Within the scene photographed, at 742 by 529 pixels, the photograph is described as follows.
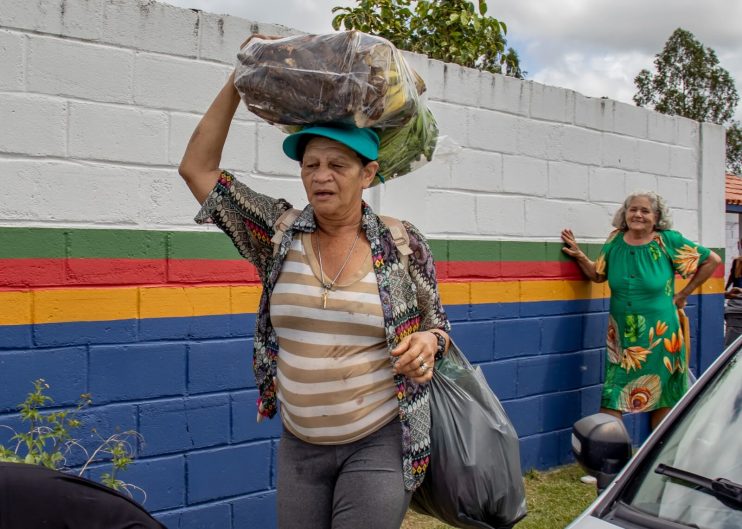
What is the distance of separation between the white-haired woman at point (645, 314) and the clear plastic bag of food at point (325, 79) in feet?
12.4

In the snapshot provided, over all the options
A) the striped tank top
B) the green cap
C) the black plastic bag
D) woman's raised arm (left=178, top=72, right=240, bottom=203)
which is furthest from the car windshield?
woman's raised arm (left=178, top=72, right=240, bottom=203)

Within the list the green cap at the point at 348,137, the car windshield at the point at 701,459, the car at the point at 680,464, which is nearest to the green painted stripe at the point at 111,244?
the green cap at the point at 348,137

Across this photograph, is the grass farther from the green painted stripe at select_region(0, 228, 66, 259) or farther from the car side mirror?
the green painted stripe at select_region(0, 228, 66, 259)

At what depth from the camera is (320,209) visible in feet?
8.98

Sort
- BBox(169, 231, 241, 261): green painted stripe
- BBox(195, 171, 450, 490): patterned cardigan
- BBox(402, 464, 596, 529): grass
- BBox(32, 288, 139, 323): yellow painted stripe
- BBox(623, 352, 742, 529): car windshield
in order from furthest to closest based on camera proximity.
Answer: BBox(402, 464, 596, 529): grass → BBox(169, 231, 241, 261): green painted stripe → BBox(32, 288, 139, 323): yellow painted stripe → BBox(195, 171, 450, 490): patterned cardigan → BBox(623, 352, 742, 529): car windshield

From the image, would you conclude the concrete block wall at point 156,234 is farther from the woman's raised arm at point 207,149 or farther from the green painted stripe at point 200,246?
the woman's raised arm at point 207,149

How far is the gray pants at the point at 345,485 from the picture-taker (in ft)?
8.62

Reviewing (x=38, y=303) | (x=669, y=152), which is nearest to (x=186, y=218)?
(x=38, y=303)

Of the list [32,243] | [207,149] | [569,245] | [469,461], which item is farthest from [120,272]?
[569,245]

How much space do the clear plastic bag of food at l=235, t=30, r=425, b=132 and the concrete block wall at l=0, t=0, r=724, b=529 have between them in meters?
0.80

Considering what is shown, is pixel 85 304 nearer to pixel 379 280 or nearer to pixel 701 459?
pixel 379 280

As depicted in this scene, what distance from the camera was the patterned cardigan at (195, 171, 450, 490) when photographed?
107 inches

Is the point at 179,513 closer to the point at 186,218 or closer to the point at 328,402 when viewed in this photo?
the point at 186,218

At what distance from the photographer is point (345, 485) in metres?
2.66
